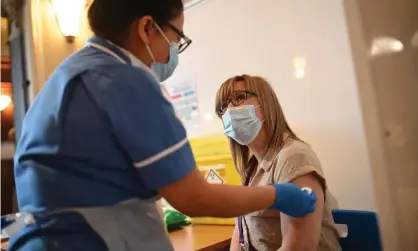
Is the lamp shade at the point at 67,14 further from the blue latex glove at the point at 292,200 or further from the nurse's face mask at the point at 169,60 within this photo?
the blue latex glove at the point at 292,200

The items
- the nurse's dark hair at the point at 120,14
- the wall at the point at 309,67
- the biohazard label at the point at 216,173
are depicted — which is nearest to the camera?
the nurse's dark hair at the point at 120,14

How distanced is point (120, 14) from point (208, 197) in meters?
0.36

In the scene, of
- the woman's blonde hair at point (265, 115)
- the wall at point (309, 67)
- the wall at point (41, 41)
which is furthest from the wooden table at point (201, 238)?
the wall at point (41, 41)

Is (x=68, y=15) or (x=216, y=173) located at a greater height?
(x=68, y=15)

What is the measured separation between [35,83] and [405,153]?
172 centimetres

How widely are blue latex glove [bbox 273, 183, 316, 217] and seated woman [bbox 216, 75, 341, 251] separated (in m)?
0.22

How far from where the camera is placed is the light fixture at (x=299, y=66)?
1.66 metres

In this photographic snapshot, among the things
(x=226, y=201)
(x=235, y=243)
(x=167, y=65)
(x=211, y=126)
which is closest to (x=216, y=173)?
(x=211, y=126)

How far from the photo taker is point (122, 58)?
2.34 feet

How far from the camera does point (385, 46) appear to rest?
171 cm

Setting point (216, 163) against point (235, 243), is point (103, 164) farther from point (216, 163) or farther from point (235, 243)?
point (216, 163)

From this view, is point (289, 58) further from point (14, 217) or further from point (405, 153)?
point (14, 217)

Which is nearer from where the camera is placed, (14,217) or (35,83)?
(14,217)

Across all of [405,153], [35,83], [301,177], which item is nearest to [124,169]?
[301,177]
